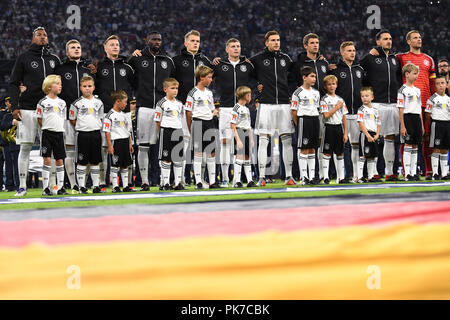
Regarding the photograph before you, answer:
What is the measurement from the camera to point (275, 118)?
23.7 feet

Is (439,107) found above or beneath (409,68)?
beneath

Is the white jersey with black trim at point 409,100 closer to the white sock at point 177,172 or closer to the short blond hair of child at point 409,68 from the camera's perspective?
the short blond hair of child at point 409,68

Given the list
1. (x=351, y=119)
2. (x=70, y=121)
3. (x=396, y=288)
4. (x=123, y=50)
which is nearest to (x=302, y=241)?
(x=396, y=288)

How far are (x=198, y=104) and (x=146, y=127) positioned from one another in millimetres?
798

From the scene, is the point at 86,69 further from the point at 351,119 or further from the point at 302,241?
the point at 302,241

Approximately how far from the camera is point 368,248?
246 cm

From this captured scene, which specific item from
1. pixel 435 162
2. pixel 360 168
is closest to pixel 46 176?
pixel 360 168

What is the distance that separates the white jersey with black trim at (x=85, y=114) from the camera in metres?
6.54

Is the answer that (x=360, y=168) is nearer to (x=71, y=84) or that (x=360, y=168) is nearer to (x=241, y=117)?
(x=241, y=117)

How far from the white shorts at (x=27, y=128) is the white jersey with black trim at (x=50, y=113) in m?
0.35
